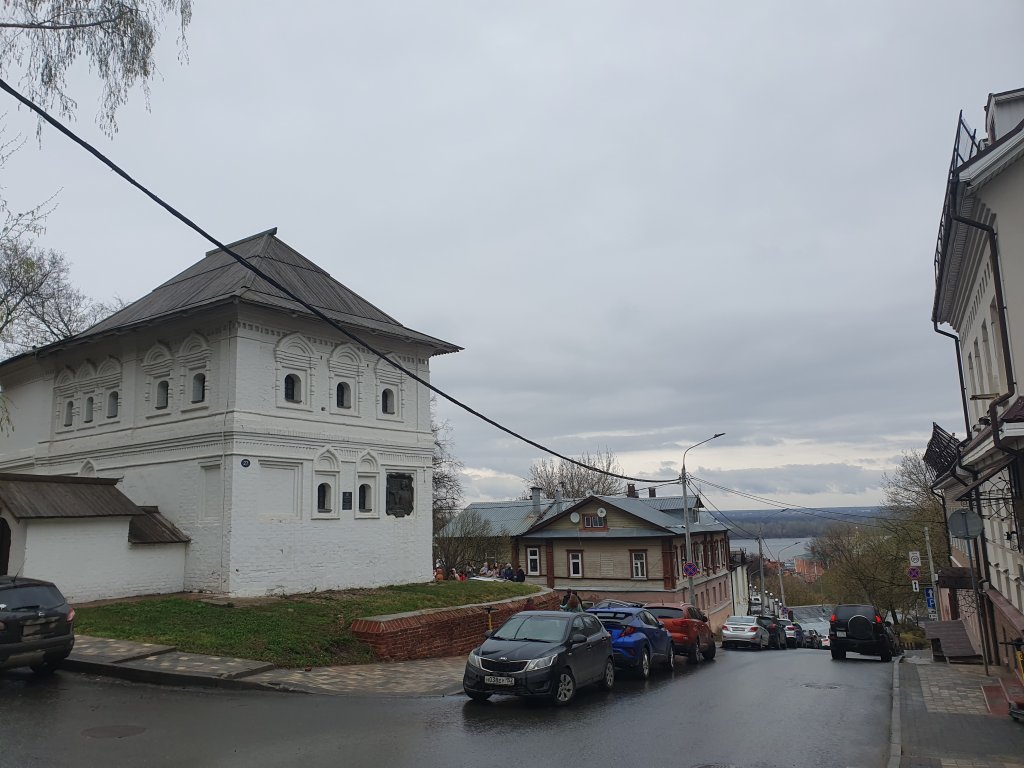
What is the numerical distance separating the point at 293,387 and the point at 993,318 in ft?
58.3

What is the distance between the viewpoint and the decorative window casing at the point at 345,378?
24.0 metres

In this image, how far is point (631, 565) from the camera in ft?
147

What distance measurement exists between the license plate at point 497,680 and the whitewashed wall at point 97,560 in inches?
504

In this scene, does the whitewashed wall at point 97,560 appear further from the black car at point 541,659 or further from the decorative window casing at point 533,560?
the decorative window casing at point 533,560

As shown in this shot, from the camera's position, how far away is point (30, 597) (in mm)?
11883

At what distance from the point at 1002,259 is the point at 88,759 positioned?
513 inches

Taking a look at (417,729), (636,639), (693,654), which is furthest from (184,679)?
(693,654)

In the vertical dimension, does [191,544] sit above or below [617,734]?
above

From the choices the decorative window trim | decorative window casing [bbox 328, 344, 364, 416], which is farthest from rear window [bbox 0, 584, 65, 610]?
the decorative window trim

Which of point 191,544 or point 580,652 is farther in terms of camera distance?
point 191,544

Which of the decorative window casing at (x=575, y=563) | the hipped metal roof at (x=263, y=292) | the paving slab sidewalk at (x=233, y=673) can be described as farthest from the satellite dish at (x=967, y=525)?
the decorative window casing at (x=575, y=563)

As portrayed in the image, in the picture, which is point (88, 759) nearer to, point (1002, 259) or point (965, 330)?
point (1002, 259)

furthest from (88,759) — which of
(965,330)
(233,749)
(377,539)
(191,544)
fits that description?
(965,330)

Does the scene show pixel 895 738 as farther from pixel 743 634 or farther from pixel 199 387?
pixel 743 634
